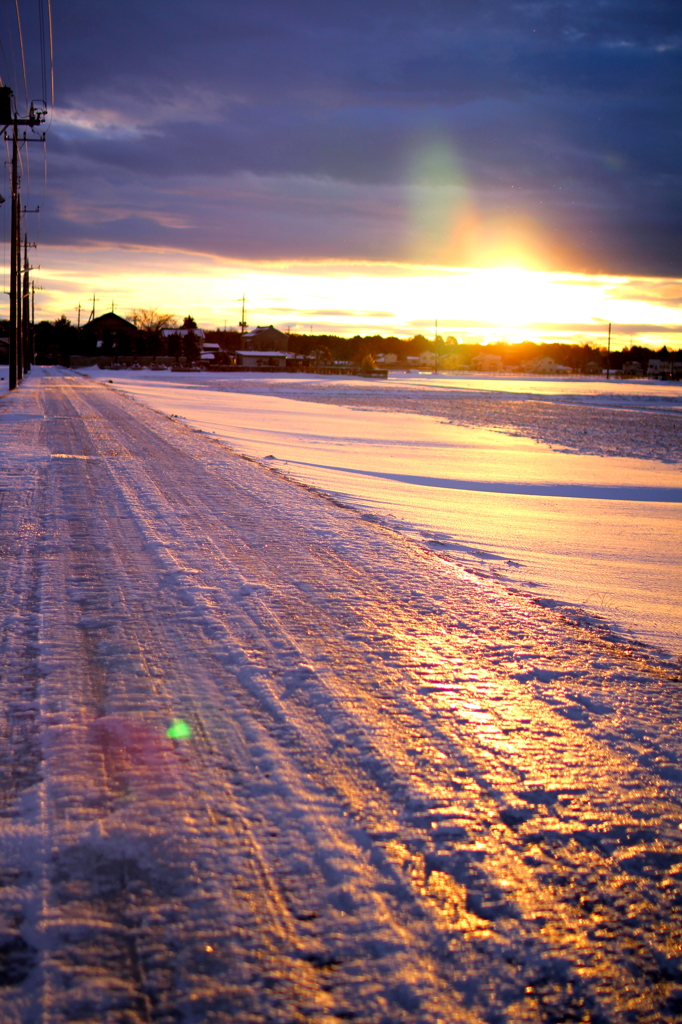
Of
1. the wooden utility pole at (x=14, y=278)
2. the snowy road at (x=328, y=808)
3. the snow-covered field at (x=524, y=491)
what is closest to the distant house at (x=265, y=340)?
the wooden utility pole at (x=14, y=278)

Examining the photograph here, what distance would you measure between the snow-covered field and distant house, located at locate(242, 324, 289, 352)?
13503 cm

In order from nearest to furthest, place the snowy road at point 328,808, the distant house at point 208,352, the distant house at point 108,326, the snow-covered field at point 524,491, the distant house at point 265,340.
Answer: the snowy road at point 328,808 < the snow-covered field at point 524,491 < the distant house at point 208,352 < the distant house at point 108,326 < the distant house at point 265,340

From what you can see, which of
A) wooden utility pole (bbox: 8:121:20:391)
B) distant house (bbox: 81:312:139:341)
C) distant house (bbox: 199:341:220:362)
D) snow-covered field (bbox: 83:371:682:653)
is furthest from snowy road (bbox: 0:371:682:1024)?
distant house (bbox: 81:312:139:341)

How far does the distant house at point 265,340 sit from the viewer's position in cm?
15750

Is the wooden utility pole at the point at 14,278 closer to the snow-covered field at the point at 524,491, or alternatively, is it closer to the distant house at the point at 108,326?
the snow-covered field at the point at 524,491

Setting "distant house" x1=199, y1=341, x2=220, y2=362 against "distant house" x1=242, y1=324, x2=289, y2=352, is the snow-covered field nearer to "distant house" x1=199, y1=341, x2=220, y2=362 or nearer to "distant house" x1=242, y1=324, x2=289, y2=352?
"distant house" x1=199, y1=341, x2=220, y2=362

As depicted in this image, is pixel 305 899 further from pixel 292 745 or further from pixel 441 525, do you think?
pixel 441 525

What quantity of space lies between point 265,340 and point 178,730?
159 metres

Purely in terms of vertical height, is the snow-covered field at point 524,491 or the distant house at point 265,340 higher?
the distant house at point 265,340

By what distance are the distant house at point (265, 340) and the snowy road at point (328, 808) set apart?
15555cm

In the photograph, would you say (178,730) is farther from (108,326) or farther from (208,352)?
(108,326)

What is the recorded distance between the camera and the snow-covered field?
659 centimetres

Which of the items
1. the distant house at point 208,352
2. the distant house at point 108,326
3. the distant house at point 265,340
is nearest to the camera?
the distant house at point 208,352

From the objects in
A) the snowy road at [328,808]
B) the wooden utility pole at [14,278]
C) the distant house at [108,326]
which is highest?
the distant house at [108,326]
